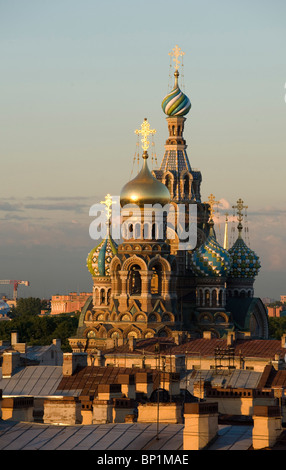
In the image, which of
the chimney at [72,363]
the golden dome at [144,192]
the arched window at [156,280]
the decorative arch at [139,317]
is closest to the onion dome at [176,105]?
the golden dome at [144,192]

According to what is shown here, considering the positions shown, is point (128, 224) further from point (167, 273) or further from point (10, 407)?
point (10, 407)

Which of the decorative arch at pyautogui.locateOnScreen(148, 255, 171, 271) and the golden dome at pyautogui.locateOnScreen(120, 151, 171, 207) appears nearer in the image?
the decorative arch at pyautogui.locateOnScreen(148, 255, 171, 271)

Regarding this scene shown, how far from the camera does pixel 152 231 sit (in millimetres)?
75438

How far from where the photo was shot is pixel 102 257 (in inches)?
3172

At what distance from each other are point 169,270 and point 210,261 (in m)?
3.84

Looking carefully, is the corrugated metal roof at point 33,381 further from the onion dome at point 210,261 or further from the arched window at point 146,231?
the onion dome at point 210,261

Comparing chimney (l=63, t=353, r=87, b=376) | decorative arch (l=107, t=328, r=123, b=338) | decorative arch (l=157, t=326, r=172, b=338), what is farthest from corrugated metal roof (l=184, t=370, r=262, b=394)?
decorative arch (l=107, t=328, r=123, b=338)

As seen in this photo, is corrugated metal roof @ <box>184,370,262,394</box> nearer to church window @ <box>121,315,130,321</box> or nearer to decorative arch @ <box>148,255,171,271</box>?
decorative arch @ <box>148,255,171,271</box>

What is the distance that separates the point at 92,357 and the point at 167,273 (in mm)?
16390

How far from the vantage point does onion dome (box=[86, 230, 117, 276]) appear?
8025cm

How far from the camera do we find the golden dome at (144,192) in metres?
76.2
